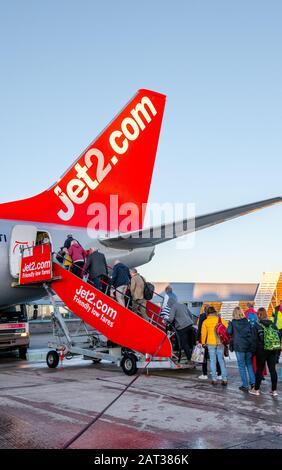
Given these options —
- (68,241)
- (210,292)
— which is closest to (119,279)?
(68,241)

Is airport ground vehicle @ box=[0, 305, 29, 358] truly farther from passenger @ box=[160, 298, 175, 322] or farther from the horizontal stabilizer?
passenger @ box=[160, 298, 175, 322]

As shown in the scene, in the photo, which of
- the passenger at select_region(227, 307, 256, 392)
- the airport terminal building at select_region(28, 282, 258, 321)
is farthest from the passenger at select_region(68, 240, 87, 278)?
the airport terminal building at select_region(28, 282, 258, 321)

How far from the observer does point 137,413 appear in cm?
700

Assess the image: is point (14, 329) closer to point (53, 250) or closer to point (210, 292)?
point (53, 250)

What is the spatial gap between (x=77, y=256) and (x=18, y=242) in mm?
1659

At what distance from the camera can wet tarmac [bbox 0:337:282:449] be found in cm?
556

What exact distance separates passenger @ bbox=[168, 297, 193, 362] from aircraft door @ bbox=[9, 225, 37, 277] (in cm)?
441

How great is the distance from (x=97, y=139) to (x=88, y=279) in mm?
4846

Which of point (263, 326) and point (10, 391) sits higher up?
point (263, 326)

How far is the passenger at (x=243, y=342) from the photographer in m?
9.05
